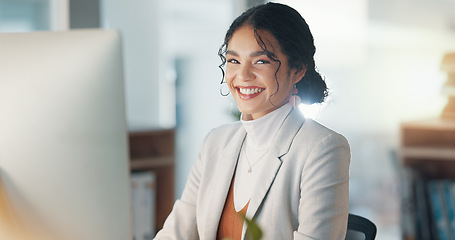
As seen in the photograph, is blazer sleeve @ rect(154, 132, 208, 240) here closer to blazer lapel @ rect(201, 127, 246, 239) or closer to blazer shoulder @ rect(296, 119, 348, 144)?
blazer lapel @ rect(201, 127, 246, 239)

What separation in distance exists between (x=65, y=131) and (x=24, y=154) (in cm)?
8

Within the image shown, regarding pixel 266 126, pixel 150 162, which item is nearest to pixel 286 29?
pixel 266 126

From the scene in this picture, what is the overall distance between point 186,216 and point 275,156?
0.28 meters

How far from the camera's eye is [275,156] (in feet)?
3.50

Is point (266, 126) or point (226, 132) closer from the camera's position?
point (266, 126)

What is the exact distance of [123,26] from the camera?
3281 mm

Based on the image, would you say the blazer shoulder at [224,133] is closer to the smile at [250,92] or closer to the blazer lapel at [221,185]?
the blazer lapel at [221,185]

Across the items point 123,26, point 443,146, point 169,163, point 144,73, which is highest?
point 123,26

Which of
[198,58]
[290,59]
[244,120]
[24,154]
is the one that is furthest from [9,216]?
[198,58]

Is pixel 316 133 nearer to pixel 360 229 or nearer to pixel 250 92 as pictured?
pixel 250 92

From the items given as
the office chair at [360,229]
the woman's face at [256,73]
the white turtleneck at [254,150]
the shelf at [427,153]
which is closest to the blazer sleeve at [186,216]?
the white turtleneck at [254,150]

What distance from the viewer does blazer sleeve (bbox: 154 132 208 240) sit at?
1202mm

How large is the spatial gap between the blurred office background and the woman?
5.14 ft

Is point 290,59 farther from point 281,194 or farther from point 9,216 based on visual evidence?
point 9,216
